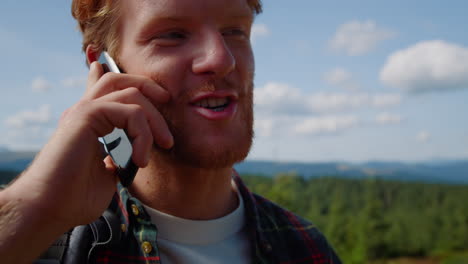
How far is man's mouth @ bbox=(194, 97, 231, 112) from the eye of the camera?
6.27 ft

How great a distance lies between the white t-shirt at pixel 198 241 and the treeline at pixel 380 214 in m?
23.4

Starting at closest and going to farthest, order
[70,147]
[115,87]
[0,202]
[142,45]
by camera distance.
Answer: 1. [0,202]
2. [70,147]
3. [115,87]
4. [142,45]

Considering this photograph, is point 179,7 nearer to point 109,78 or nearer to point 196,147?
point 109,78

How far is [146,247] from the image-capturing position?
1870mm

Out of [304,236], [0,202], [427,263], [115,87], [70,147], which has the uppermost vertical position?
[115,87]

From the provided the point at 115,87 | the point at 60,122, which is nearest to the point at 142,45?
the point at 115,87

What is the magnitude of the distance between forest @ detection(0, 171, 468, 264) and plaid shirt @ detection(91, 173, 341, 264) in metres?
22.3

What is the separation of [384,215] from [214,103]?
50.5m

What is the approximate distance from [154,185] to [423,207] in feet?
192

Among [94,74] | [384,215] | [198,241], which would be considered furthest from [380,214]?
[94,74]

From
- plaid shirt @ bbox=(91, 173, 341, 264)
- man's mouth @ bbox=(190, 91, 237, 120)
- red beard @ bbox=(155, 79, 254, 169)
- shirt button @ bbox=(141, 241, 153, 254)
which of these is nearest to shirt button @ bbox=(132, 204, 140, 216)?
plaid shirt @ bbox=(91, 173, 341, 264)

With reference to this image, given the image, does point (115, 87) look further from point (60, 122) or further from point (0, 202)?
point (0, 202)

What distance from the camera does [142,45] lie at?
1979 mm

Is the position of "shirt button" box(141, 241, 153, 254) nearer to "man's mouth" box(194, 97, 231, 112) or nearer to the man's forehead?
"man's mouth" box(194, 97, 231, 112)
